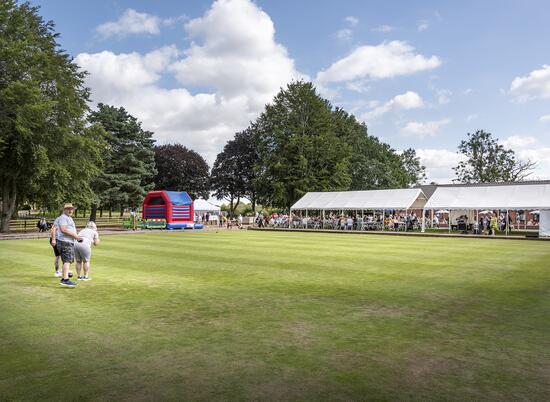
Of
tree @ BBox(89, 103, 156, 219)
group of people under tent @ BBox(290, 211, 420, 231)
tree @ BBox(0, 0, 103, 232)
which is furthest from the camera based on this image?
tree @ BBox(89, 103, 156, 219)

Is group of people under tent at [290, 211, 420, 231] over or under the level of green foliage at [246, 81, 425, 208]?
under

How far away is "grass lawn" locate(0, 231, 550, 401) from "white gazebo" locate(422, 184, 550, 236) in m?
22.4

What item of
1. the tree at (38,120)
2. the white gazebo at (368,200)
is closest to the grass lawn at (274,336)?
the tree at (38,120)

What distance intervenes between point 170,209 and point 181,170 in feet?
97.1

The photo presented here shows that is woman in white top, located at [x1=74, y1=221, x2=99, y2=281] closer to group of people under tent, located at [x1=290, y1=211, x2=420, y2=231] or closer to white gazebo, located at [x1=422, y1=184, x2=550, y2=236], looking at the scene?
white gazebo, located at [x1=422, y1=184, x2=550, y2=236]

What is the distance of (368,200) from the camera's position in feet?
131

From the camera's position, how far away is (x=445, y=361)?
4688 millimetres

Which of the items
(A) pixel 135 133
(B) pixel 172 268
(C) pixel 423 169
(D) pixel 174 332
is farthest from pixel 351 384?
(C) pixel 423 169

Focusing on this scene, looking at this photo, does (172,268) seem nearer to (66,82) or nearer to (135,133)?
(66,82)

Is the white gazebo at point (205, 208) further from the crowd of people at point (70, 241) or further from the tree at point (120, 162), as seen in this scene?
the crowd of people at point (70, 241)

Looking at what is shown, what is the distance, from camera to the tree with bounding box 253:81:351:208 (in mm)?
53691

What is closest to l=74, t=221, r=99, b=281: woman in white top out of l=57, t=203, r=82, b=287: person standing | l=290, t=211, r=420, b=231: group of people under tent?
l=57, t=203, r=82, b=287: person standing

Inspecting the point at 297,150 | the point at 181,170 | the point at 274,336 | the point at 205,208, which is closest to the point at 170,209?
the point at 205,208

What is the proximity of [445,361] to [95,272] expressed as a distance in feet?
30.2
